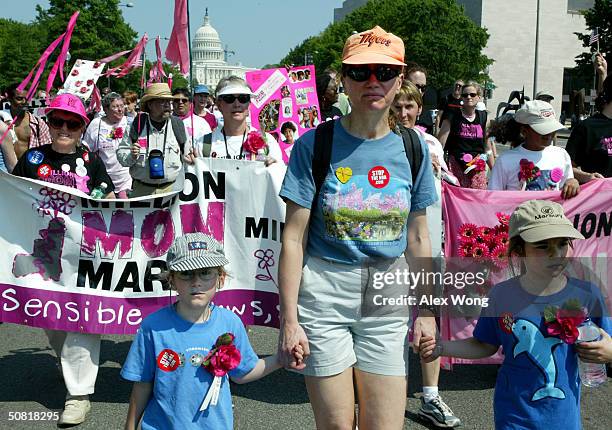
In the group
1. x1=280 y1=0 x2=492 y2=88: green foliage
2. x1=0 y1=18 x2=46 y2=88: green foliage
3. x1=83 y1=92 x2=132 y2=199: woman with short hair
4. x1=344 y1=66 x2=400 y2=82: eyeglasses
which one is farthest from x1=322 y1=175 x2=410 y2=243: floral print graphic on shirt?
x1=280 y1=0 x2=492 y2=88: green foliage

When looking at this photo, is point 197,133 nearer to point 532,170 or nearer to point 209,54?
point 532,170

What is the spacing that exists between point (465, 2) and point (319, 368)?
267ft

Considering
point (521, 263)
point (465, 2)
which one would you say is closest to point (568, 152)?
point (521, 263)

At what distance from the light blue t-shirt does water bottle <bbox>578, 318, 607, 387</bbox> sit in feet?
2.54

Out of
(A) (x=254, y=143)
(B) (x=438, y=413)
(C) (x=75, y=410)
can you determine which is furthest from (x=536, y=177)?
(C) (x=75, y=410)

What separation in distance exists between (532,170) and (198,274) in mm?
2956

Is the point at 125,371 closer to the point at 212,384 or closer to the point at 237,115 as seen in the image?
the point at 212,384

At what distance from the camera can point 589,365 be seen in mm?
3059

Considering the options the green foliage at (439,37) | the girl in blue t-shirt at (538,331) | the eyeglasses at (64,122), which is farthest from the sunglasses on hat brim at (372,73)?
the green foliage at (439,37)

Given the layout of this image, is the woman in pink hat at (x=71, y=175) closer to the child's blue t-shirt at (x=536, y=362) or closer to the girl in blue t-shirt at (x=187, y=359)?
the girl in blue t-shirt at (x=187, y=359)

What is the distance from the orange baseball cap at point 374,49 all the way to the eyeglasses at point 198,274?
3.46ft

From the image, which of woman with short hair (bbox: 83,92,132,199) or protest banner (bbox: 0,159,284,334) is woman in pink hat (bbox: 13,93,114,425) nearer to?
protest banner (bbox: 0,159,284,334)

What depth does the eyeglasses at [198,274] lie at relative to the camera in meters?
3.35

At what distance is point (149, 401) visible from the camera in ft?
11.1
